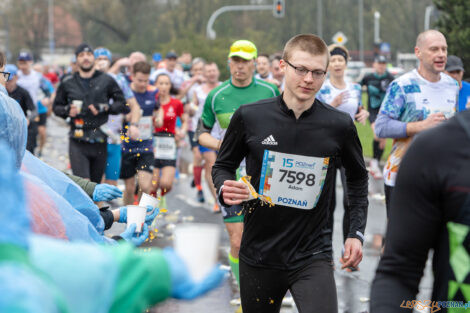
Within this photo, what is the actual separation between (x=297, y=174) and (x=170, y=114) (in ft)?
22.8

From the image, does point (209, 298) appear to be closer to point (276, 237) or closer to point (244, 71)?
point (244, 71)

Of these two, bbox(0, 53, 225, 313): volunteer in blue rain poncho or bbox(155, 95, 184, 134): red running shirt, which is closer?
bbox(0, 53, 225, 313): volunteer in blue rain poncho

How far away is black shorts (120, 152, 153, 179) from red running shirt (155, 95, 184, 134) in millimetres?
687

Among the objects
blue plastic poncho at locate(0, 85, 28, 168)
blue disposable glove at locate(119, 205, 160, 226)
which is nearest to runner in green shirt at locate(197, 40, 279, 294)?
blue disposable glove at locate(119, 205, 160, 226)

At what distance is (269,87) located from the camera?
6914mm

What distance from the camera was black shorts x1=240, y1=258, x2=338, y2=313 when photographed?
4.18m

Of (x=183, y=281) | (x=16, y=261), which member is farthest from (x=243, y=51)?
(x=16, y=261)

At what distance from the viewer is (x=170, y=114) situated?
11.2m

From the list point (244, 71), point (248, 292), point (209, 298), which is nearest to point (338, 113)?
point (248, 292)

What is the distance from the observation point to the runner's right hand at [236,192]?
4.25 m

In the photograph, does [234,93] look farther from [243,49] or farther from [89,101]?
[89,101]

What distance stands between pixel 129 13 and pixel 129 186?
66423mm

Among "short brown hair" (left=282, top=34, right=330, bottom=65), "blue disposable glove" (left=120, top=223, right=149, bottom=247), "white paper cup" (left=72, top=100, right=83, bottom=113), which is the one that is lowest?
"blue disposable glove" (left=120, top=223, right=149, bottom=247)

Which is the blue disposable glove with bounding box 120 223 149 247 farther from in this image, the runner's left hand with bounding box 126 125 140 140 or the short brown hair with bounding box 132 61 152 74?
the short brown hair with bounding box 132 61 152 74
